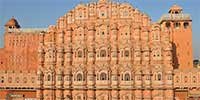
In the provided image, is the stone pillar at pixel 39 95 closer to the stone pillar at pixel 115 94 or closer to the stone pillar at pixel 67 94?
the stone pillar at pixel 67 94

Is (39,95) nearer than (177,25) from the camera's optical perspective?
Yes

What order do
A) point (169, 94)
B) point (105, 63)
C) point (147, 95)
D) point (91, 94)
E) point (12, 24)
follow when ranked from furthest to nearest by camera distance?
point (12, 24), point (105, 63), point (91, 94), point (147, 95), point (169, 94)

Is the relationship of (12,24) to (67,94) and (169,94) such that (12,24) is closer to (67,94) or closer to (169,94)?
(67,94)

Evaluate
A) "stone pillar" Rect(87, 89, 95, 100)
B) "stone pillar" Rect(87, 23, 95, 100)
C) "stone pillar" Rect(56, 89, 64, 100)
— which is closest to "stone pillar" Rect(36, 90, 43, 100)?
"stone pillar" Rect(56, 89, 64, 100)

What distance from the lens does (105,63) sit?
46438 mm

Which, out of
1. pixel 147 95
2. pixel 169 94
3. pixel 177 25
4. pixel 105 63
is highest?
pixel 177 25

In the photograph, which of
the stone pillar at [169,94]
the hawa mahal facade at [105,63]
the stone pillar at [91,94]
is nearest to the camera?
the stone pillar at [169,94]

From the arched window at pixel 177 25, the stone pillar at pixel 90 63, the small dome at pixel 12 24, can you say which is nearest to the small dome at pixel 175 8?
the arched window at pixel 177 25

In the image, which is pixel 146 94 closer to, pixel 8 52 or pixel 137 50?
pixel 137 50

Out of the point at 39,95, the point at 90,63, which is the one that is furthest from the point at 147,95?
the point at 39,95

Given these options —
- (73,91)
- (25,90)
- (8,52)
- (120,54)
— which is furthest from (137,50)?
(8,52)

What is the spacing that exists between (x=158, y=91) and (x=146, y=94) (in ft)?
5.78

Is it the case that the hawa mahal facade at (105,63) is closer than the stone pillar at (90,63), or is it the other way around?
the hawa mahal facade at (105,63)

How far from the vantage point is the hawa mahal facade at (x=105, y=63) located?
150 ft
